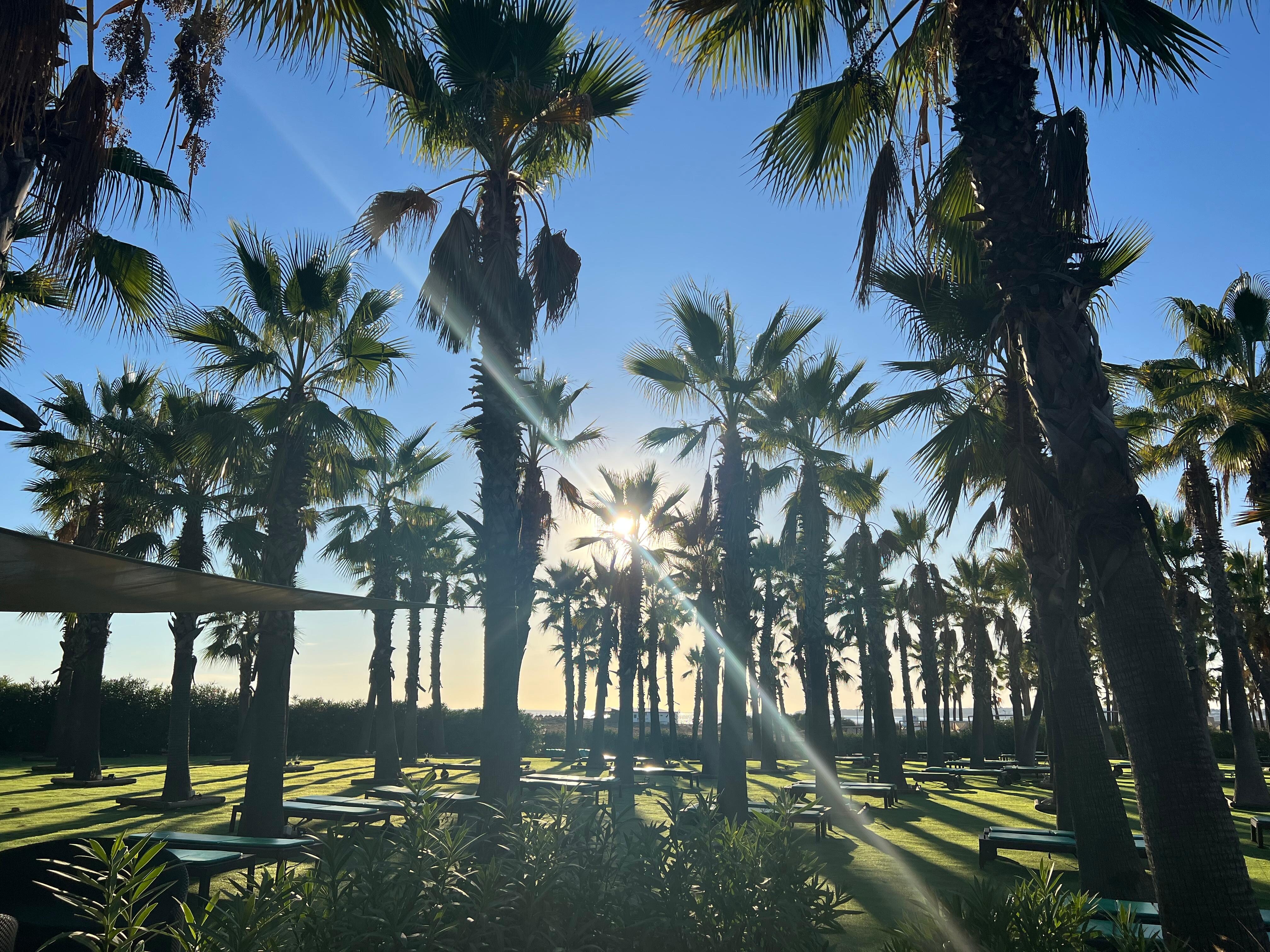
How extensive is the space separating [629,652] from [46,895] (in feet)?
69.0

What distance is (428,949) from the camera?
10.0 ft

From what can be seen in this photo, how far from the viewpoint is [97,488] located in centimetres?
1873

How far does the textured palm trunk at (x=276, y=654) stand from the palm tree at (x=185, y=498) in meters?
Answer: 0.91

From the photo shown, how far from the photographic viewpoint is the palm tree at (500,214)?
8.42 meters

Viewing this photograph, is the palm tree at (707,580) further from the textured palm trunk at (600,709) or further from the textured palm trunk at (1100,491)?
the textured palm trunk at (1100,491)

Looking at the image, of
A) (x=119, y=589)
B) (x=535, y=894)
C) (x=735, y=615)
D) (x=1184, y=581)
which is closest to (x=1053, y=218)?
(x=535, y=894)

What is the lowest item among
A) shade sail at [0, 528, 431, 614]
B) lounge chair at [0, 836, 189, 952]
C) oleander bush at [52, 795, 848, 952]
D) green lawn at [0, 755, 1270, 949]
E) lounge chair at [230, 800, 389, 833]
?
green lawn at [0, 755, 1270, 949]

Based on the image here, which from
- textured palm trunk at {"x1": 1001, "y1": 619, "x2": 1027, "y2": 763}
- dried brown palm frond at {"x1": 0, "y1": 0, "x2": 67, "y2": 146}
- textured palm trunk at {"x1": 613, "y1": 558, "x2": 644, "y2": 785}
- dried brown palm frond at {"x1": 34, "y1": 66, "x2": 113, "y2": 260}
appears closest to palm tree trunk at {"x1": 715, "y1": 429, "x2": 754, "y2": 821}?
textured palm trunk at {"x1": 613, "y1": 558, "x2": 644, "y2": 785}

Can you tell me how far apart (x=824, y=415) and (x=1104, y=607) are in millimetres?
13886

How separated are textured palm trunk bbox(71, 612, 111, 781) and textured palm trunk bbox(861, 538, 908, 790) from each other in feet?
68.5

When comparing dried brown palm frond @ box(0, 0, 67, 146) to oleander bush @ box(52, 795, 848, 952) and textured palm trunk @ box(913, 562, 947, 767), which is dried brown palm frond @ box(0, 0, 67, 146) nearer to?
oleander bush @ box(52, 795, 848, 952)

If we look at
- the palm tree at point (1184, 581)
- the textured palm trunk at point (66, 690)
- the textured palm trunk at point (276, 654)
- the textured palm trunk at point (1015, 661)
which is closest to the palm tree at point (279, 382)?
the textured palm trunk at point (276, 654)

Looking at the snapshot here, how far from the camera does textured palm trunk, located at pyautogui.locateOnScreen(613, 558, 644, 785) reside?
22.8 metres

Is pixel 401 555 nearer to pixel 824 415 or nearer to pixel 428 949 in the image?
pixel 824 415
